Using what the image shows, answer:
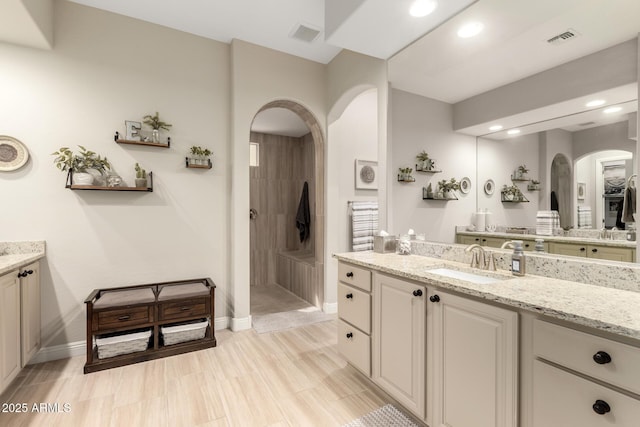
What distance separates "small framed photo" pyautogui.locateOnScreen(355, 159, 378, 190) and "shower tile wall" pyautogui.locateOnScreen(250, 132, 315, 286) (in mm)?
1415

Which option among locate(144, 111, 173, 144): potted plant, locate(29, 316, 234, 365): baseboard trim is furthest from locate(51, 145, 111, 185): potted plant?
locate(29, 316, 234, 365): baseboard trim

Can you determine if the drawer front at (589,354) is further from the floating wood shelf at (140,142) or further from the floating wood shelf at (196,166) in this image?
the floating wood shelf at (140,142)

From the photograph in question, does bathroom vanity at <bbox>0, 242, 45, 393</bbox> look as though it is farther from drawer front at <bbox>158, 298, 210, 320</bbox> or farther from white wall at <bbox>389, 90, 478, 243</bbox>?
white wall at <bbox>389, 90, 478, 243</bbox>

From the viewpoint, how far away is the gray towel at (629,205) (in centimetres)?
142

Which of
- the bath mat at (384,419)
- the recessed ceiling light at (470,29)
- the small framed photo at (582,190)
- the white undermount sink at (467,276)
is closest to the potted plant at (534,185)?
the small framed photo at (582,190)

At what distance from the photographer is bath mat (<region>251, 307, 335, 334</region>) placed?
3.25 meters

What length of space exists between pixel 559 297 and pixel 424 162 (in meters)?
1.43

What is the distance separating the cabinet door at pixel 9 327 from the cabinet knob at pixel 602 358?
297cm

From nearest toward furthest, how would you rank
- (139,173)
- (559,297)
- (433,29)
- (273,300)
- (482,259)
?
(559,297) → (482,259) → (433,29) → (139,173) → (273,300)

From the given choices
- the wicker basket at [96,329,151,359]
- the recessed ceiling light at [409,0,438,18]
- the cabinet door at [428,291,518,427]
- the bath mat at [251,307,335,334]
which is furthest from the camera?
the bath mat at [251,307,335,334]

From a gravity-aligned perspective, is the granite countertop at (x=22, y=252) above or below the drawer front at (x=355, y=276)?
above

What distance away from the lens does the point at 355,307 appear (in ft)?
7.27

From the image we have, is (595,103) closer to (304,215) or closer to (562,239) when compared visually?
(562,239)

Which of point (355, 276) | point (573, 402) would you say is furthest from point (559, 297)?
point (355, 276)
